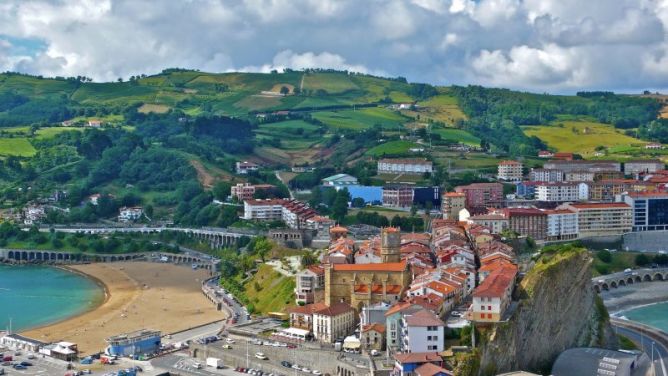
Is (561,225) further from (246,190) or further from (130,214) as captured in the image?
(130,214)

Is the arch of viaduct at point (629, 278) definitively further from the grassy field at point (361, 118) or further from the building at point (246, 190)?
the grassy field at point (361, 118)

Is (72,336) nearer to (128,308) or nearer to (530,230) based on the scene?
(128,308)

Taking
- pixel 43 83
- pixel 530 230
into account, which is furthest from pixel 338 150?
pixel 43 83

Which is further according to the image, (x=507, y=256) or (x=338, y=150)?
(x=338, y=150)

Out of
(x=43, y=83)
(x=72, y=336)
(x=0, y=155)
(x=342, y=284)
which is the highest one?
(x=43, y=83)

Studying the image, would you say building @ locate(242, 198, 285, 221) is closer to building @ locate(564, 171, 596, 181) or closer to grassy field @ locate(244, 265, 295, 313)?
grassy field @ locate(244, 265, 295, 313)

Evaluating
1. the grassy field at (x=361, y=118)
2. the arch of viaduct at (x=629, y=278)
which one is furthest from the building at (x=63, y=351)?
→ the grassy field at (x=361, y=118)
